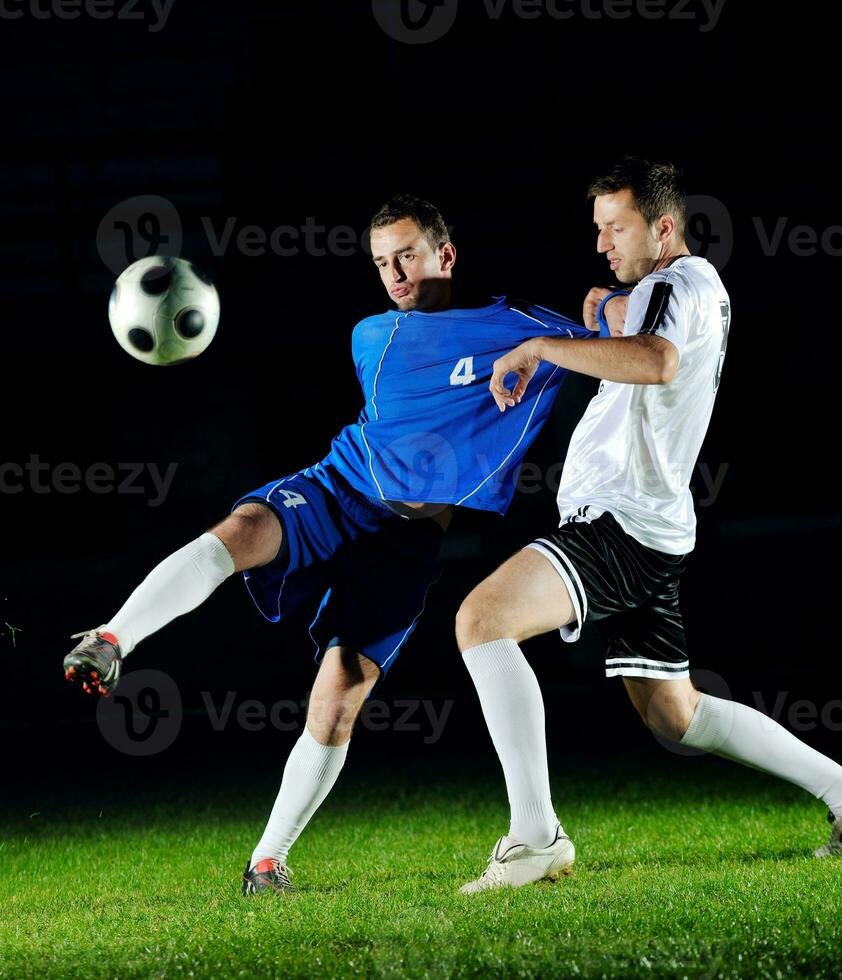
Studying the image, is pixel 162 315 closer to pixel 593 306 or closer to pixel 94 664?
pixel 593 306

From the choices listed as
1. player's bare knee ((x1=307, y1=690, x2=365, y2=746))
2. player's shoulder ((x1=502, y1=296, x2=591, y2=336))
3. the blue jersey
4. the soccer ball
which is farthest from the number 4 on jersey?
the soccer ball

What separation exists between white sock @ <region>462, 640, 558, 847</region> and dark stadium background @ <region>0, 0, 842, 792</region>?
239 inches

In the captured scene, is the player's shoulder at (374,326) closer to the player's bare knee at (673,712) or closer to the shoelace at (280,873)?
the player's bare knee at (673,712)

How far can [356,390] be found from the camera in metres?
11.5

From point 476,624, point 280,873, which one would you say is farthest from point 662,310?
point 280,873

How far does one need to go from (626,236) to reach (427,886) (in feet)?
7.40

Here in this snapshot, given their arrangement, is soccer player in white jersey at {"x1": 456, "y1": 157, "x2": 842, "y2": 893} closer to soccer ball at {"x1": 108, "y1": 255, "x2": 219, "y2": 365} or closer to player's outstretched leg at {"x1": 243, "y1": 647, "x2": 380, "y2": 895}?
player's outstretched leg at {"x1": 243, "y1": 647, "x2": 380, "y2": 895}

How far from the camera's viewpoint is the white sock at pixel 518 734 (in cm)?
395

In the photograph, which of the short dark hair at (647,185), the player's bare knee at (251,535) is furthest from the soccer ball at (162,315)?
the short dark hair at (647,185)

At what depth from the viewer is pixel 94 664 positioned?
3.85 meters

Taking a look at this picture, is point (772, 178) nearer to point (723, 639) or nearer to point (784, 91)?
point (784, 91)

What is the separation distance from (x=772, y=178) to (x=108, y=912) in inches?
349

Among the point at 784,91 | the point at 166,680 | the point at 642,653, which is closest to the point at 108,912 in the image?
the point at 642,653

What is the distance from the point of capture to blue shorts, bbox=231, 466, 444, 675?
181 inches
